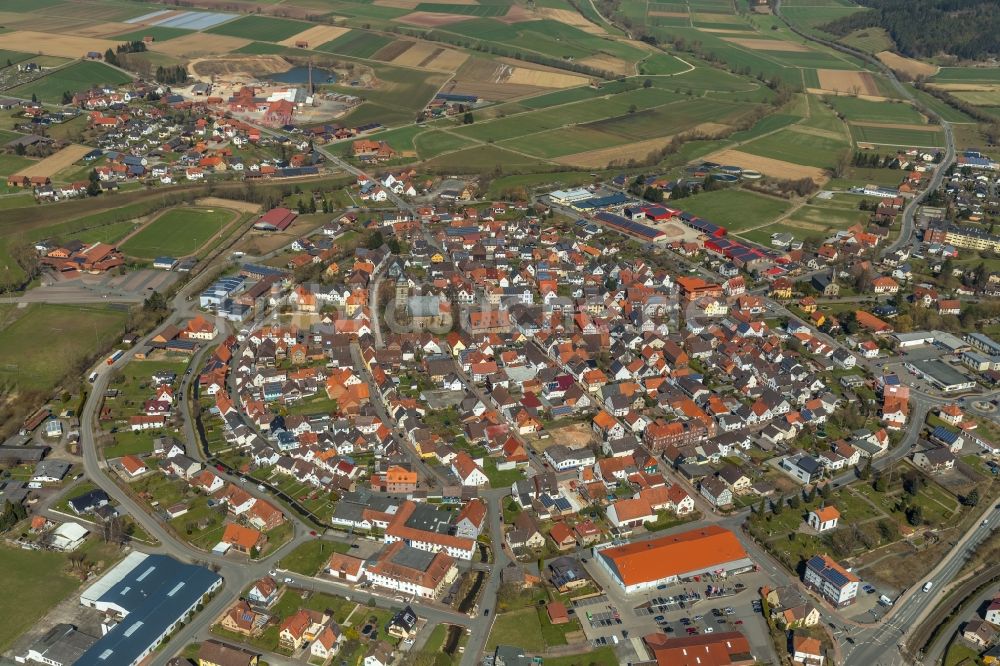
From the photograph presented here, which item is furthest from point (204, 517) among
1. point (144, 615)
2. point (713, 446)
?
point (713, 446)

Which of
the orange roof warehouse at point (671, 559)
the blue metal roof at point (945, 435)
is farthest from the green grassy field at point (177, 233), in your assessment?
the blue metal roof at point (945, 435)

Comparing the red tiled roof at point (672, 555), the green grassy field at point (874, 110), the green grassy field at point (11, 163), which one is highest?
the green grassy field at point (874, 110)

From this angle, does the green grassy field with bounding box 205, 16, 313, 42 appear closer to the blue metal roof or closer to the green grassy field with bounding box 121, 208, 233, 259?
the green grassy field with bounding box 121, 208, 233, 259

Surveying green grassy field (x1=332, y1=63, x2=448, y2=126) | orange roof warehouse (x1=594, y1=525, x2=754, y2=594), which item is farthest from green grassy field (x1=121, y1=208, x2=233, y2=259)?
orange roof warehouse (x1=594, y1=525, x2=754, y2=594)

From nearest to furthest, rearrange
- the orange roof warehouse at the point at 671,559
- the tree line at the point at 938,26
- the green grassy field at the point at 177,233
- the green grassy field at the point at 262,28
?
the orange roof warehouse at the point at 671,559 < the green grassy field at the point at 177,233 < the green grassy field at the point at 262,28 < the tree line at the point at 938,26

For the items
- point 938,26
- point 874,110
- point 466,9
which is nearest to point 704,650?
point 874,110

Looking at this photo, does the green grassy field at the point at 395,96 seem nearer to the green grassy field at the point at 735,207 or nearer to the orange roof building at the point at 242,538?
the green grassy field at the point at 735,207

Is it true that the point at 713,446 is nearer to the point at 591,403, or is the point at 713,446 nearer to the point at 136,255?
the point at 591,403

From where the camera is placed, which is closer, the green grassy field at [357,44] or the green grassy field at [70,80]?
the green grassy field at [70,80]
